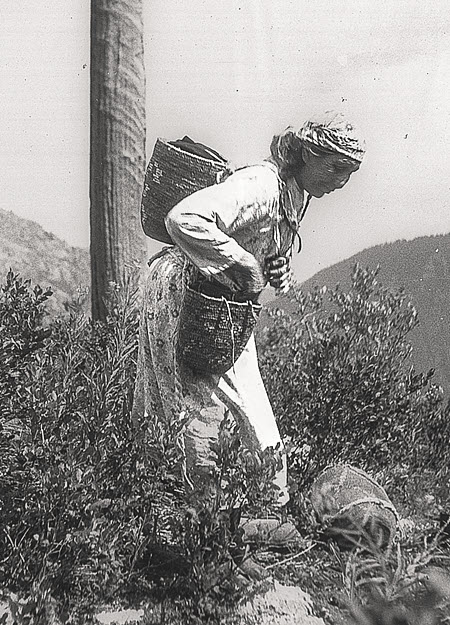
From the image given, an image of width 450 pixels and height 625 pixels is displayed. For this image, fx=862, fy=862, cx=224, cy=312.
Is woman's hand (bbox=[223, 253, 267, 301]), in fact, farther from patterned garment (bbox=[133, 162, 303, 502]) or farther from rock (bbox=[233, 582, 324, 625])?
rock (bbox=[233, 582, 324, 625])

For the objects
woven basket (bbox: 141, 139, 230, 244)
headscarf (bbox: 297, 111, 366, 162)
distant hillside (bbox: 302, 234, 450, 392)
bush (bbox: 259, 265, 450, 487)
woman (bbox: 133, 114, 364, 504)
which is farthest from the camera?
distant hillside (bbox: 302, 234, 450, 392)

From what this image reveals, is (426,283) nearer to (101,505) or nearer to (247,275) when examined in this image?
(247,275)

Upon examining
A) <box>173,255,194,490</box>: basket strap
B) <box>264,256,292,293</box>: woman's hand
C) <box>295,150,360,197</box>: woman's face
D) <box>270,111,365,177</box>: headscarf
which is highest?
<box>270,111,365,177</box>: headscarf

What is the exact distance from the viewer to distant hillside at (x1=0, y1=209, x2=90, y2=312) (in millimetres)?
6332

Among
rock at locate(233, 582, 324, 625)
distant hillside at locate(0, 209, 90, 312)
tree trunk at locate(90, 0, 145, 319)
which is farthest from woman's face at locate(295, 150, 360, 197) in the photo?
distant hillside at locate(0, 209, 90, 312)

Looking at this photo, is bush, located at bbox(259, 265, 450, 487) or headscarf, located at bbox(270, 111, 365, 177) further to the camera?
bush, located at bbox(259, 265, 450, 487)

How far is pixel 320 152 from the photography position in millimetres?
2889

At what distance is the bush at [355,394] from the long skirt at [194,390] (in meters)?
0.39

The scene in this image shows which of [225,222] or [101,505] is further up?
[225,222]

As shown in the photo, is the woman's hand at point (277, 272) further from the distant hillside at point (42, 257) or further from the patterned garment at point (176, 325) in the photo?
the distant hillside at point (42, 257)

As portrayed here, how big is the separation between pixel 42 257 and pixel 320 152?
13.8 ft

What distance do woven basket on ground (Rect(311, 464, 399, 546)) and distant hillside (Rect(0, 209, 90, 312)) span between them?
348 centimetres

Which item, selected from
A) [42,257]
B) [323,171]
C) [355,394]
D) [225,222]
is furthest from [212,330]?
[42,257]

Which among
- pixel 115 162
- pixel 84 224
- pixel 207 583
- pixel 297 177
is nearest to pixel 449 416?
pixel 297 177
